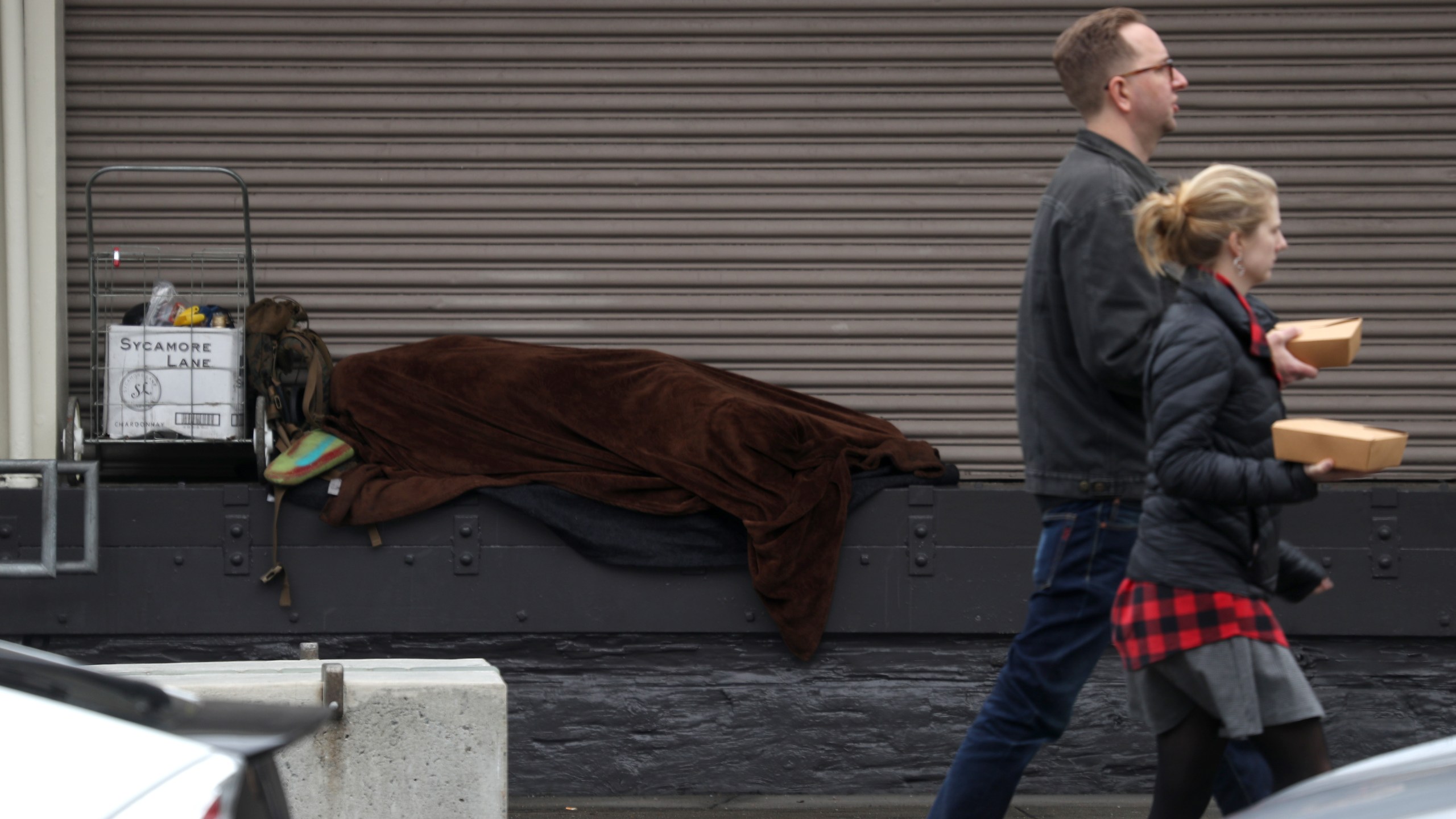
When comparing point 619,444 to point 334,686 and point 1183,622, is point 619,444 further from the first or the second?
point 1183,622

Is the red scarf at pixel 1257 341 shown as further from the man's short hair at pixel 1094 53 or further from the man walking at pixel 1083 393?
the man's short hair at pixel 1094 53

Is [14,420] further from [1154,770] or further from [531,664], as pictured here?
[1154,770]

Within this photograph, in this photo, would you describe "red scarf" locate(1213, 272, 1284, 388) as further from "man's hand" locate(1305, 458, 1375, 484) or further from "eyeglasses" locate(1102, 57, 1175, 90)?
"eyeglasses" locate(1102, 57, 1175, 90)

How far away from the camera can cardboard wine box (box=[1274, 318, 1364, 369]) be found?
110 inches

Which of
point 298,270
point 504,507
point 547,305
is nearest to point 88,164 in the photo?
point 298,270

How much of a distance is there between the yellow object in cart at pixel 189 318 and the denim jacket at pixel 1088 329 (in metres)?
3.36

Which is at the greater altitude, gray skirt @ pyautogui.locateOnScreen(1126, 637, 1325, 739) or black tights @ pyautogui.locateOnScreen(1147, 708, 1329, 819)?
gray skirt @ pyautogui.locateOnScreen(1126, 637, 1325, 739)

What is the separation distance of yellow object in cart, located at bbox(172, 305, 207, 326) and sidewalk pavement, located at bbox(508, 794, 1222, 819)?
87.3 inches

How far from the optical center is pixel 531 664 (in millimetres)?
5246

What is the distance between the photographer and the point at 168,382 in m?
5.21

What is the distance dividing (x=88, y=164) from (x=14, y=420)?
113cm

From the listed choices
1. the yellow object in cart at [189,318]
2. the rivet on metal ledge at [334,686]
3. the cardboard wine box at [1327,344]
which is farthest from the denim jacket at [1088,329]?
the yellow object in cart at [189,318]

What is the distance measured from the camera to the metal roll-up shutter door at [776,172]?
19.1ft

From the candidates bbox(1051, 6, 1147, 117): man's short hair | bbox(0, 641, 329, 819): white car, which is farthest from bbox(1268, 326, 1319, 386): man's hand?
bbox(0, 641, 329, 819): white car
